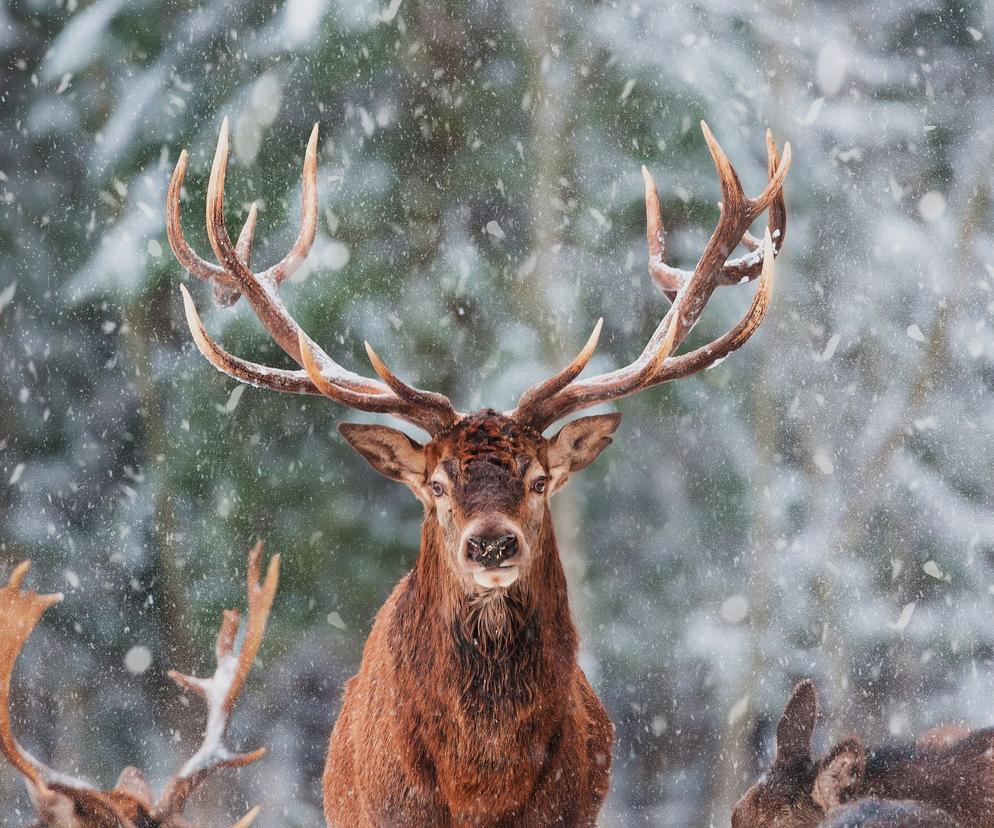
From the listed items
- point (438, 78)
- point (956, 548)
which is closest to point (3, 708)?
→ point (438, 78)

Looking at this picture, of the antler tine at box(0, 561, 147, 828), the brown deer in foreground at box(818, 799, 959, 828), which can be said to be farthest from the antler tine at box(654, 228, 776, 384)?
the antler tine at box(0, 561, 147, 828)

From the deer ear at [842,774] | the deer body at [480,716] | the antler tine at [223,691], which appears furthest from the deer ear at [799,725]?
the antler tine at [223,691]

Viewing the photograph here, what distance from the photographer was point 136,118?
7910mm

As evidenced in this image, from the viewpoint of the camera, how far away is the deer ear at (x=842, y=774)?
497 cm

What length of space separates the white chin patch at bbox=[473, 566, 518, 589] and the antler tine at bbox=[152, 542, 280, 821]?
1.39 m

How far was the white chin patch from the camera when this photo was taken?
3.38 m

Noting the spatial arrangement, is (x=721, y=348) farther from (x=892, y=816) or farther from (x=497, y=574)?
(x=892, y=816)

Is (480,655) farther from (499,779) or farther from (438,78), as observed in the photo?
(438,78)

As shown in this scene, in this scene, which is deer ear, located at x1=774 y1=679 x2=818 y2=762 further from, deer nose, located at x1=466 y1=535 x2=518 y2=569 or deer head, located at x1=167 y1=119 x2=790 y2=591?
deer nose, located at x1=466 y1=535 x2=518 y2=569

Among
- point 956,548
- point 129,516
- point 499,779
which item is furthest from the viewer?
point 956,548

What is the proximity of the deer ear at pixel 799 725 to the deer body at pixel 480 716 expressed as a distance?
1447 mm

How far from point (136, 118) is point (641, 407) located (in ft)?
11.0

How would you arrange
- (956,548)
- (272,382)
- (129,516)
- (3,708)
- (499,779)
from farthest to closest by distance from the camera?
(956,548) → (129,516) → (3,708) → (272,382) → (499,779)

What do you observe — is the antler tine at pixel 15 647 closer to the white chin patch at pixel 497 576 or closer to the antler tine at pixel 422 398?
the antler tine at pixel 422 398
